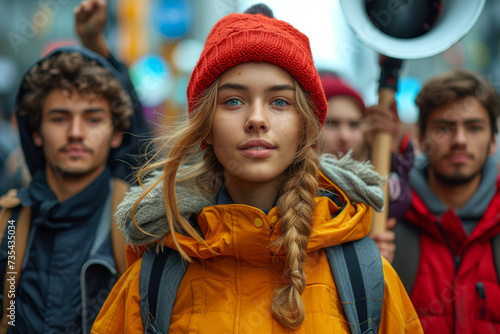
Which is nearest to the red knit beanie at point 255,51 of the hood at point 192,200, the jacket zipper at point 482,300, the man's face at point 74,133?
the hood at point 192,200

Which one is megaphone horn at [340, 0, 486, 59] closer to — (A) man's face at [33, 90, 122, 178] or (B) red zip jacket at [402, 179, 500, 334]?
(B) red zip jacket at [402, 179, 500, 334]

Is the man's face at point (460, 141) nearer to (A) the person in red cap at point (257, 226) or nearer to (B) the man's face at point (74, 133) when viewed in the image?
(A) the person in red cap at point (257, 226)

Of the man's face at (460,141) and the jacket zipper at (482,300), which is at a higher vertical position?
the man's face at (460,141)

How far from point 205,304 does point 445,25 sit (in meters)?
1.85

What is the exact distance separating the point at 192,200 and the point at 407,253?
1.41 meters

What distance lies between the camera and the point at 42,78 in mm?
2881

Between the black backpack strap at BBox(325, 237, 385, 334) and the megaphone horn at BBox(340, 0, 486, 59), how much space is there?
1.09m

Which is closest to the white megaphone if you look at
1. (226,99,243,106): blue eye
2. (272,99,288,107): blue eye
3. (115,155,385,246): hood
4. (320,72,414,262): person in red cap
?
(320,72,414,262): person in red cap

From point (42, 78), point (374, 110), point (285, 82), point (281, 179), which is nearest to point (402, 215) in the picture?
point (374, 110)

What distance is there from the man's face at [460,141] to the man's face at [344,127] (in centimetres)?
89

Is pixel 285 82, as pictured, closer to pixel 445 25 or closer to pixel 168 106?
pixel 445 25

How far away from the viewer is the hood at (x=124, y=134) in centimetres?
297

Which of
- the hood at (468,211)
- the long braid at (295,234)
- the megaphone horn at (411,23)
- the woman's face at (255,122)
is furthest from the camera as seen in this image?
the hood at (468,211)

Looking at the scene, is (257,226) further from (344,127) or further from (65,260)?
(344,127)
